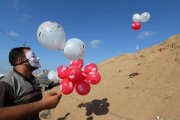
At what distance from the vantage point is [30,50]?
3.32 m

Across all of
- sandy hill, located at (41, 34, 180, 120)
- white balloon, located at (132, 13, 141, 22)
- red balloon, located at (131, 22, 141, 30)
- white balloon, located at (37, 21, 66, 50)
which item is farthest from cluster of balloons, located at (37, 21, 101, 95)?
white balloon, located at (132, 13, 141, 22)

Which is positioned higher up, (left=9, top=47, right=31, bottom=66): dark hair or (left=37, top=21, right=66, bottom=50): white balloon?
(left=37, top=21, right=66, bottom=50): white balloon

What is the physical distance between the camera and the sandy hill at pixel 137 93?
8.70 metres

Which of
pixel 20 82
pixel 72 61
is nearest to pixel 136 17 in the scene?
pixel 72 61

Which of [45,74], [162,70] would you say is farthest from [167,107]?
[45,74]

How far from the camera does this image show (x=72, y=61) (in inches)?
299

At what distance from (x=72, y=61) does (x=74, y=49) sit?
348mm

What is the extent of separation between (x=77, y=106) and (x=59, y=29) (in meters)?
4.86

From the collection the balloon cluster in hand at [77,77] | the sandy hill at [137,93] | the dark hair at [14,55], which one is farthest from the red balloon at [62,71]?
the dark hair at [14,55]

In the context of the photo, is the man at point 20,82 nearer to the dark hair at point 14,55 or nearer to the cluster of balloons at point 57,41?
the dark hair at point 14,55

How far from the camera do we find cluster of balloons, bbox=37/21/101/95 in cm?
671

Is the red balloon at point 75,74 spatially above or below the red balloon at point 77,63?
below

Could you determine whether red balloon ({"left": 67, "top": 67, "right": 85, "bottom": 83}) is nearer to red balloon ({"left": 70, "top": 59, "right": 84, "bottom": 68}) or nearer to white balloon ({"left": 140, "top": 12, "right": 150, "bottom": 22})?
red balloon ({"left": 70, "top": 59, "right": 84, "bottom": 68})

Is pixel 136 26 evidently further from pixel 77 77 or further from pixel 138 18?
pixel 77 77
